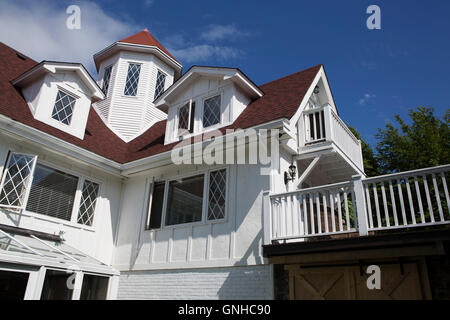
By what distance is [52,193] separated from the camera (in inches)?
355

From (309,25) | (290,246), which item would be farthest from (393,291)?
(309,25)

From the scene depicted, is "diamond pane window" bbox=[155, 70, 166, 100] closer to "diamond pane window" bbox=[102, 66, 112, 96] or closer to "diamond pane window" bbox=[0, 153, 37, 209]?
"diamond pane window" bbox=[102, 66, 112, 96]

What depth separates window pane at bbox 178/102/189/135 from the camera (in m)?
10.6

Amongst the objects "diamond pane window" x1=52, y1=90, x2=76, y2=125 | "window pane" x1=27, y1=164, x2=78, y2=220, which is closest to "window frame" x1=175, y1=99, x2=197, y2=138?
"diamond pane window" x1=52, y1=90, x2=76, y2=125

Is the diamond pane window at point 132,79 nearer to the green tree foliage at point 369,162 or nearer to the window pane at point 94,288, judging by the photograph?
the window pane at point 94,288

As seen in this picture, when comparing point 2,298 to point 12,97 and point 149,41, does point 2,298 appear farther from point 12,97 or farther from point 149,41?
point 149,41

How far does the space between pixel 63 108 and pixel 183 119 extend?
11.7ft

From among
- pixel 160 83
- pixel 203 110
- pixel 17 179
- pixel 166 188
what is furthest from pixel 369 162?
pixel 17 179

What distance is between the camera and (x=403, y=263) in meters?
5.79

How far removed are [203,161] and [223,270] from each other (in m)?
2.84

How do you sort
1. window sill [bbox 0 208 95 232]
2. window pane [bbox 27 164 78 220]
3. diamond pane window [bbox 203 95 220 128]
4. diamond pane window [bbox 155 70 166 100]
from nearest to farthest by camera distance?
window sill [bbox 0 208 95 232]
window pane [bbox 27 164 78 220]
diamond pane window [bbox 203 95 220 128]
diamond pane window [bbox 155 70 166 100]

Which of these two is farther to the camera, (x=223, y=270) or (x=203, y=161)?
(x=203, y=161)

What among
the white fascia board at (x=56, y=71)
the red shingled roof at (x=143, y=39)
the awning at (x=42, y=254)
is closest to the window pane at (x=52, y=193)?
the awning at (x=42, y=254)

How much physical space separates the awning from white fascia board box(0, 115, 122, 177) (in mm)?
2254
